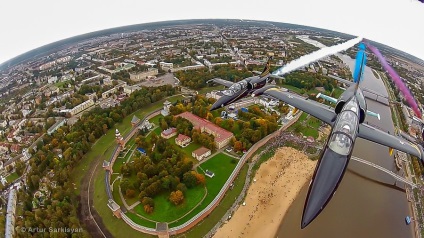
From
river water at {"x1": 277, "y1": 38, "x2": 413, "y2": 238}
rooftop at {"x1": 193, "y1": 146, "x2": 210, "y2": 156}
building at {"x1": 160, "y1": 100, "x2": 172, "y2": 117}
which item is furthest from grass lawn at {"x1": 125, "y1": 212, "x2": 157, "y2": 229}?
building at {"x1": 160, "y1": 100, "x2": 172, "y2": 117}

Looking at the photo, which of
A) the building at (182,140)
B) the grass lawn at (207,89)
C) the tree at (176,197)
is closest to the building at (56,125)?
the building at (182,140)

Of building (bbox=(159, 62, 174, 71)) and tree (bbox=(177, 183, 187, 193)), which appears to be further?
→ building (bbox=(159, 62, 174, 71))

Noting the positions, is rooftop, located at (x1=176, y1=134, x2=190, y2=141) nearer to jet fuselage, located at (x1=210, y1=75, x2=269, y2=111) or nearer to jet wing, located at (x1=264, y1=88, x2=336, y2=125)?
jet fuselage, located at (x1=210, y1=75, x2=269, y2=111)

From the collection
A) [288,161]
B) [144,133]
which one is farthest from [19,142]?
[288,161]

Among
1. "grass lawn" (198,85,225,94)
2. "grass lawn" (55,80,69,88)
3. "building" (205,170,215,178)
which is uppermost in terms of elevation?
"grass lawn" (198,85,225,94)

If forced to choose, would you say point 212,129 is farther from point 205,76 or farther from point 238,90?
point 205,76

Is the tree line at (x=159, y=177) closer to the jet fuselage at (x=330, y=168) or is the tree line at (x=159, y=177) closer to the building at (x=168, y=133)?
the building at (x=168, y=133)
